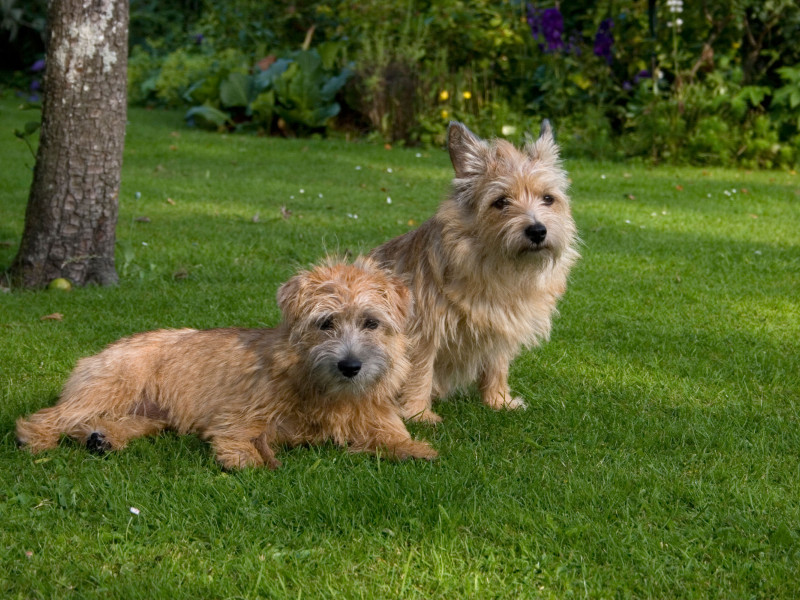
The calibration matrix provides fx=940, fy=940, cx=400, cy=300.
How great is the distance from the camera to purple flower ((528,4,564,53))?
47.5 feet

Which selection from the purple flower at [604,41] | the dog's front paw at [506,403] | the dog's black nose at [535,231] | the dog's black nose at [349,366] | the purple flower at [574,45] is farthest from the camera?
the purple flower at [574,45]

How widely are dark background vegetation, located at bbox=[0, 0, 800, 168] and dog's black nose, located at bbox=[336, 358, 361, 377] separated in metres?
10.1

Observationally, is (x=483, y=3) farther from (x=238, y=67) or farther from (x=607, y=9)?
(x=238, y=67)

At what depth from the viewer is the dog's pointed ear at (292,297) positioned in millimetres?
4445

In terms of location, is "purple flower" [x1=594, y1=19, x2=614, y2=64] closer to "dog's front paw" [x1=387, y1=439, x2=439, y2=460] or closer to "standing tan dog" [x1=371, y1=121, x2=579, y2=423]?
"standing tan dog" [x1=371, y1=121, x2=579, y2=423]

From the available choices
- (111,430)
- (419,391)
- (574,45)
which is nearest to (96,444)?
(111,430)

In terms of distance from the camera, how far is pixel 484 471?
425 cm

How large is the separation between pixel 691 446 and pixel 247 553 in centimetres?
231

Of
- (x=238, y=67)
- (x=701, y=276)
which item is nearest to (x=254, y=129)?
(x=238, y=67)

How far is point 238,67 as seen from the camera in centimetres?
1688

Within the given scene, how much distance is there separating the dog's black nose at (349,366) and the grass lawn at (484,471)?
1.45ft

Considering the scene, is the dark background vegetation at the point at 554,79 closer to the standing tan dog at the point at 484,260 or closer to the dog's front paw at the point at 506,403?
the standing tan dog at the point at 484,260

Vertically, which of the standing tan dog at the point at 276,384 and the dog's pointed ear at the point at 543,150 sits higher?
the dog's pointed ear at the point at 543,150

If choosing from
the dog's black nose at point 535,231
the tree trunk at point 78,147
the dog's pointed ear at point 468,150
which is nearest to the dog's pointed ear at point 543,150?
the dog's pointed ear at point 468,150
